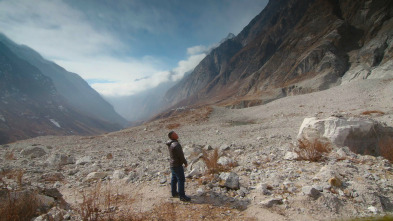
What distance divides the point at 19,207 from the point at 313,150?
8.40 metres

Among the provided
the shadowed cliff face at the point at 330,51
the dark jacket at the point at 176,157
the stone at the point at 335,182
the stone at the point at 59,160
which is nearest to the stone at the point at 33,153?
the stone at the point at 59,160

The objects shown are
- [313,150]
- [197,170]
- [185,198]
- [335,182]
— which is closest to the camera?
[335,182]

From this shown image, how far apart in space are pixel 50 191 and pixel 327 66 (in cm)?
7266

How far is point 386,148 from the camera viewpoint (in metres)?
6.89

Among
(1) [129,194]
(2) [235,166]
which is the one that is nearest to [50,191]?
(1) [129,194]

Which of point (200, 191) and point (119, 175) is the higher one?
point (119, 175)

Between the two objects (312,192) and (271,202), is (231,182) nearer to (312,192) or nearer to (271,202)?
(271,202)

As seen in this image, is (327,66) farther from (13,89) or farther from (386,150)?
(13,89)

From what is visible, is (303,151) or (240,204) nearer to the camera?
(240,204)

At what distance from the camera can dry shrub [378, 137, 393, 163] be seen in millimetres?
Result: 6644

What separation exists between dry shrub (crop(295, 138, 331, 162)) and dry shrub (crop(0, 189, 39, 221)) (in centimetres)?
785

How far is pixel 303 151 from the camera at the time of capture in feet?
24.2

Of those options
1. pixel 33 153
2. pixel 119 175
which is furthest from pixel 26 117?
pixel 119 175

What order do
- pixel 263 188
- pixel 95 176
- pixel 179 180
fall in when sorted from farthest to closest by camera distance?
1. pixel 95 176
2. pixel 179 180
3. pixel 263 188
